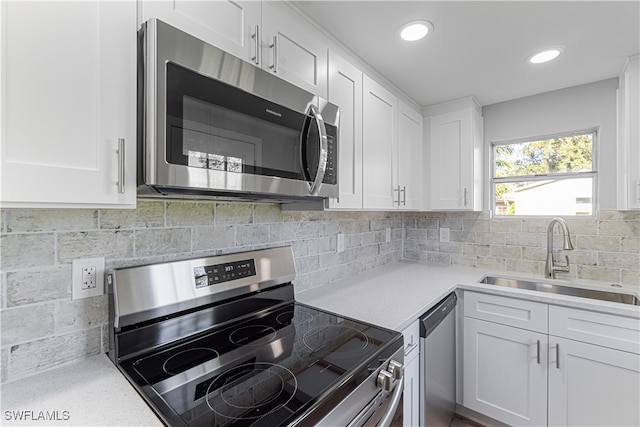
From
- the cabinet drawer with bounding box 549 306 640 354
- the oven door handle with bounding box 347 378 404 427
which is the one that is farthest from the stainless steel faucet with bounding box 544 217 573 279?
the oven door handle with bounding box 347 378 404 427

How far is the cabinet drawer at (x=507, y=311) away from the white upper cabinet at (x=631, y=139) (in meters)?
0.79

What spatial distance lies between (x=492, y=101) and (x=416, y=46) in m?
1.18

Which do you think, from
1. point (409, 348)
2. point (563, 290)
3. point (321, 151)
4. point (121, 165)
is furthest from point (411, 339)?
point (563, 290)

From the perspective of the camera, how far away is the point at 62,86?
654 millimetres

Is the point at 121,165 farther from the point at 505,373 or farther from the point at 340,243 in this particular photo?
the point at 505,373

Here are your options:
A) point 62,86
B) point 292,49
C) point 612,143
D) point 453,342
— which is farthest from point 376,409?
point 612,143

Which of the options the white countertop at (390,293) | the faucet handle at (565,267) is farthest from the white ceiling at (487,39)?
the white countertop at (390,293)

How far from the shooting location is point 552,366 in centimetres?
167

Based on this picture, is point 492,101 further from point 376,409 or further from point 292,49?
point 376,409

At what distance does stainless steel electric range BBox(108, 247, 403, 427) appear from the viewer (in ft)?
2.40

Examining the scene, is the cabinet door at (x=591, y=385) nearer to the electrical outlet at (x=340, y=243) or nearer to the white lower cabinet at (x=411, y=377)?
the white lower cabinet at (x=411, y=377)

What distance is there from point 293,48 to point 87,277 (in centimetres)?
113

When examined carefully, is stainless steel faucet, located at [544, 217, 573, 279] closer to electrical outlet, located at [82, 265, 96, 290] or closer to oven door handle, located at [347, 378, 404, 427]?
oven door handle, located at [347, 378, 404, 427]

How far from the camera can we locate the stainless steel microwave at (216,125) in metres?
0.75
